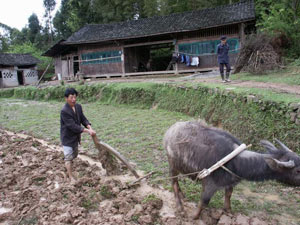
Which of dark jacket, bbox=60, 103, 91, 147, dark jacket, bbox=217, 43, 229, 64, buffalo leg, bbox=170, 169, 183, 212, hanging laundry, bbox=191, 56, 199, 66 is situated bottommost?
buffalo leg, bbox=170, 169, 183, 212

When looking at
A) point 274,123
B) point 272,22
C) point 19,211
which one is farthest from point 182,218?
point 272,22

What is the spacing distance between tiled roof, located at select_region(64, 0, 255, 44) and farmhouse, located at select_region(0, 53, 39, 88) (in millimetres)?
11588

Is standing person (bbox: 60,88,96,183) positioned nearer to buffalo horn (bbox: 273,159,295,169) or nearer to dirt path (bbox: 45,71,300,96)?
buffalo horn (bbox: 273,159,295,169)

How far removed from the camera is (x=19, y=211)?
3631mm

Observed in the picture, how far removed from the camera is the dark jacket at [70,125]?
4.30 meters

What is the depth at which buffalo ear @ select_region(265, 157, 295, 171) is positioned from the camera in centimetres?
276

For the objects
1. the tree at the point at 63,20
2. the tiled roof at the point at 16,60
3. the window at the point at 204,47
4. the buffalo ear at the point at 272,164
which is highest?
the tree at the point at 63,20

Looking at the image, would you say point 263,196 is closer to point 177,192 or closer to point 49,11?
point 177,192

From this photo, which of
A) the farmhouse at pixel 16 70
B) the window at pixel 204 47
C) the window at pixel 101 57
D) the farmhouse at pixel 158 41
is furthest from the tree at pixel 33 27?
the window at pixel 204 47

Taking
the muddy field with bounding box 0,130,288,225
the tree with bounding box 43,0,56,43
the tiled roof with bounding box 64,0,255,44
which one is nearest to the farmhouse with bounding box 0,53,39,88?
the tiled roof with bounding box 64,0,255,44

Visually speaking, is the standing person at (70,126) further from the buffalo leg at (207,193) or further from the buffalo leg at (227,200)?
the buffalo leg at (227,200)

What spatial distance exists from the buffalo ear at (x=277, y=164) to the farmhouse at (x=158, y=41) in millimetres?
12607

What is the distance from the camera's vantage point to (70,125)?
14.0ft

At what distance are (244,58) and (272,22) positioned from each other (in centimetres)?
296
